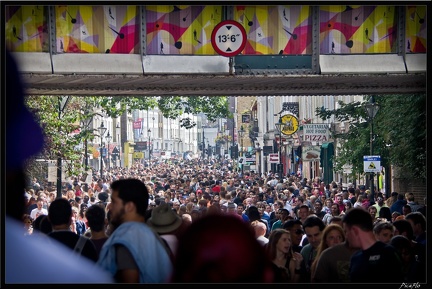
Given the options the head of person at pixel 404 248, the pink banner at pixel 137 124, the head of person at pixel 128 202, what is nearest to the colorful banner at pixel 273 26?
the head of person at pixel 404 248

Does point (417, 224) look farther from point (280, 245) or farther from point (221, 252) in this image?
point (221, 252)

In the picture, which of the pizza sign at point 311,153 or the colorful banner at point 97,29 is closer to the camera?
the colorful banner at point 97,29

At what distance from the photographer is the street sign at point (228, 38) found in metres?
13.1

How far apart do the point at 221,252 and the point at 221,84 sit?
1203cm

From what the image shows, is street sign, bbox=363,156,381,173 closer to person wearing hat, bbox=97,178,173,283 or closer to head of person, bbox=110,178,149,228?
head of person, bbox=110,178,149,228

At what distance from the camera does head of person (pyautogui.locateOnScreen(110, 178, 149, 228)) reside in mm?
6602

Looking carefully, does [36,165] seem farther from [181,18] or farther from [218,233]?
[218,233]

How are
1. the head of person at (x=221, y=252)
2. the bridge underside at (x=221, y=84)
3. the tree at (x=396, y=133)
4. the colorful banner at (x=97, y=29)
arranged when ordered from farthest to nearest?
the tree at (x=396, y=133) → the bridge underside at (x=221, y=84) → the colorful banner at (x=97, y=29) → the head of person at (x=221, y=252)

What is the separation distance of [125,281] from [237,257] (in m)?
2.72

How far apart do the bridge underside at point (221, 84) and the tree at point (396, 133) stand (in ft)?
13.8

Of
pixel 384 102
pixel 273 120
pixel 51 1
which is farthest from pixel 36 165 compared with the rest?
pixel 273 120

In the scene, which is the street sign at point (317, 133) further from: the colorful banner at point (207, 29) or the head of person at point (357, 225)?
the head of person at point (357, 225)

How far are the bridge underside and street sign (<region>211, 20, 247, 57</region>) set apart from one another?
107 cm

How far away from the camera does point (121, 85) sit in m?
15.6
